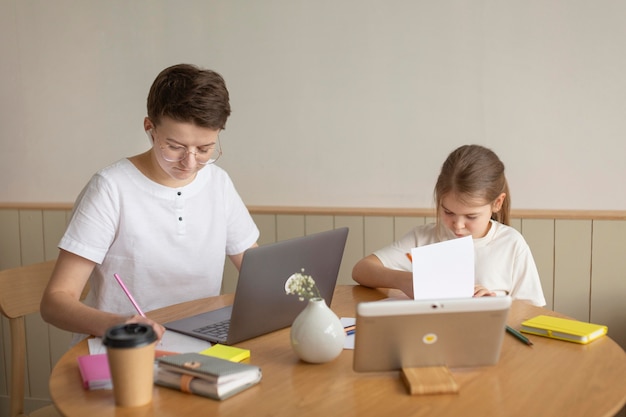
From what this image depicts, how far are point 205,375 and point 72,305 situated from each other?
22.3 inches

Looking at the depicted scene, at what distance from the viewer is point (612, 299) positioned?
260 centimetres

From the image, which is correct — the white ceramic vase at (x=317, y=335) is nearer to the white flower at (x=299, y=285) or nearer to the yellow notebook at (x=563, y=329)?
the white flower at (x=299, y=285)

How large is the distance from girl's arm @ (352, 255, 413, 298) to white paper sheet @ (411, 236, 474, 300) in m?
0.32

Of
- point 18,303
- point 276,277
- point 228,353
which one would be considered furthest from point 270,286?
point 18,303

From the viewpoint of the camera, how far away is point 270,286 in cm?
155

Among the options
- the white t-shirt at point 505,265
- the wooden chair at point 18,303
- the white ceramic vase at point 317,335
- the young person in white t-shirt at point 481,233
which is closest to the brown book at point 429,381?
the white ceramic vase at point 317,335

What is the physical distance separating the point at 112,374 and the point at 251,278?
357mm

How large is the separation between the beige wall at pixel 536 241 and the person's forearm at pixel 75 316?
3.99 ft

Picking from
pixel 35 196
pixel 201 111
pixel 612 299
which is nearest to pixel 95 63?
pixel 35 196

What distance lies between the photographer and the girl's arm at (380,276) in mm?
1945

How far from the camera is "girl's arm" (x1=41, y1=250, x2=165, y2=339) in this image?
163 cm

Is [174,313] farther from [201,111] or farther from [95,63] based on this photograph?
[95,63]

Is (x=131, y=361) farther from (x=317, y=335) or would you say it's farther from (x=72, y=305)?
(x=72, y=305)

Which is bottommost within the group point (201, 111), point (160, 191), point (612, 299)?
point (612, 299)
